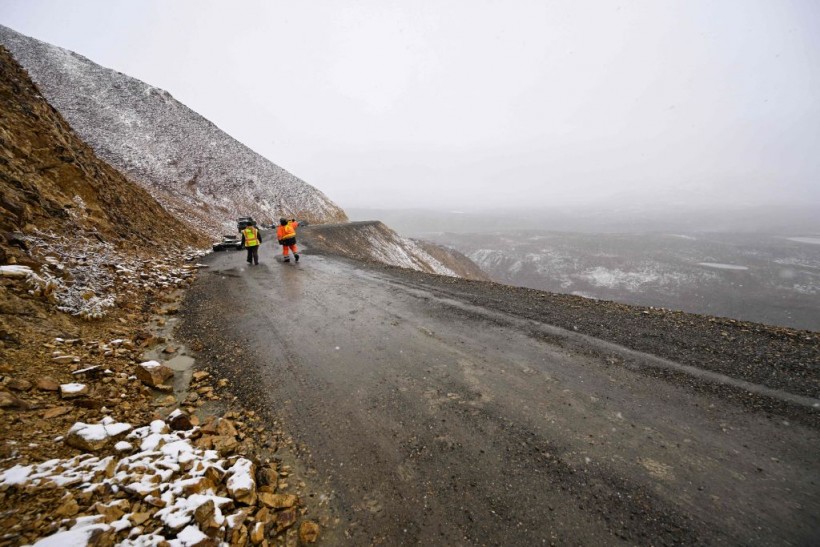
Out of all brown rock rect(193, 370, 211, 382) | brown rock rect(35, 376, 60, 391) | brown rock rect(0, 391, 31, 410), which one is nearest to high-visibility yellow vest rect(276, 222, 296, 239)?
brown rock rect(193, 370, 211, 382)

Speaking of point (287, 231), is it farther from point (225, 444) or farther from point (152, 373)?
point (225, 444)

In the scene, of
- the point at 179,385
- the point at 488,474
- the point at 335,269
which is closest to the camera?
the point at 488,474

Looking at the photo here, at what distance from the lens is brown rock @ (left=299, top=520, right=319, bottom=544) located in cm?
268

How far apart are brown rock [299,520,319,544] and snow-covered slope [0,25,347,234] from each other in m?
25.6

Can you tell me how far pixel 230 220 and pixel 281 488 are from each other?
105ft

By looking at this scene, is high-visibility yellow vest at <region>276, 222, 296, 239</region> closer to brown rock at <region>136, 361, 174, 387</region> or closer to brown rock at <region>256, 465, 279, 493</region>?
brown rock at <region>136, 361, 174, 387</region>

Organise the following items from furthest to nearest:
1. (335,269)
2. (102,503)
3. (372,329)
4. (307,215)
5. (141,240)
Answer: (307,215)
(335,269)
(141,240)
(372,329)
(102,503)

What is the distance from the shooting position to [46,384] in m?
3.68

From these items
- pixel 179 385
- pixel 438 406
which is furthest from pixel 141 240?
pixel 438 406

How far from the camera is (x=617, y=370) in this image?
5203 mm

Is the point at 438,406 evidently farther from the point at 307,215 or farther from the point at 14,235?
the point at 307,215

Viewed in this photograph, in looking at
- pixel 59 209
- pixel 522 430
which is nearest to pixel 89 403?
pixel 522 430

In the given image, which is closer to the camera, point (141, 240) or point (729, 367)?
point (729, 367)

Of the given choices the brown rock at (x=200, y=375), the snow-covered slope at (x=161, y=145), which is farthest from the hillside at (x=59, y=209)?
the snow-covered slope at (x=161, y=145)
